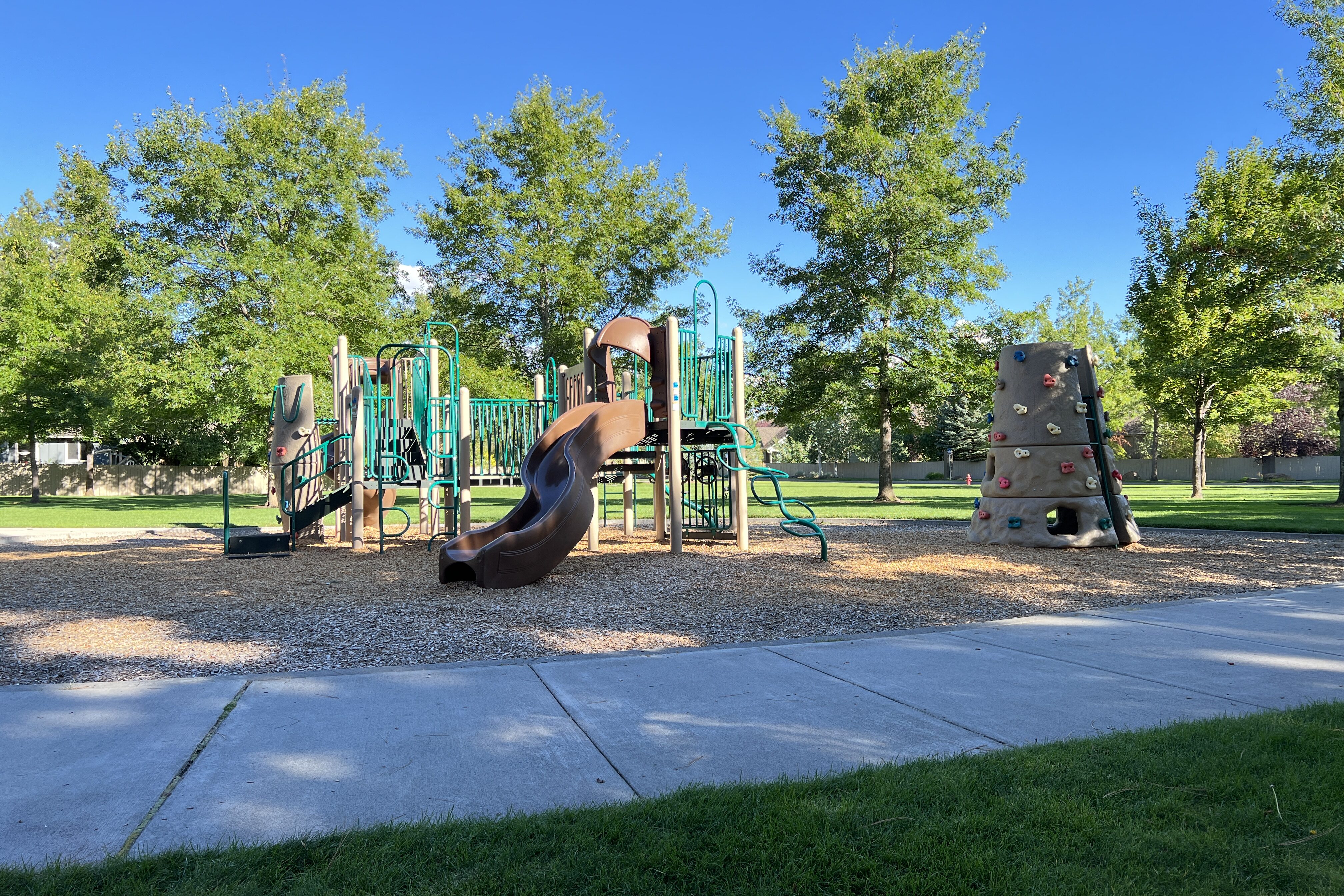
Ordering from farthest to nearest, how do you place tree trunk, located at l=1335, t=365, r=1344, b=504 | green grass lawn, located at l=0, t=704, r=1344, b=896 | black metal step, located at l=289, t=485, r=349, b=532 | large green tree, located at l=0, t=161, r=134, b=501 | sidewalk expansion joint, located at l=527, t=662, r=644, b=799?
large green tree, located at l=0, t=161, r=134, b=501 < tree trunk, located at l=1335, t=365, r=1344, b=504 < black metal step, located at l=289, t=485, r=349, b=532 < sidewalk expansion joint, located at l=527, t=662, r=644, b=799 < green grass lawn, located at l=0, t=704, r=1344, b=896

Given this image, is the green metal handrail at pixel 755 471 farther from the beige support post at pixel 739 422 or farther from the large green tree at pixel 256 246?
the large green tree at pixel 256 246

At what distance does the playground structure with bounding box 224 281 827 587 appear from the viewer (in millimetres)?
10938

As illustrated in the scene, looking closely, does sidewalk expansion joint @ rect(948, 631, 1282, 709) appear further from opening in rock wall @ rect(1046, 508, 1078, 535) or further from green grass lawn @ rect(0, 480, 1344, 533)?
green grass lawn @ rect(0, 480, 1344, 533)

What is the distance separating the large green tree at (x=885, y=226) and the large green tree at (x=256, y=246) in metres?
13.7

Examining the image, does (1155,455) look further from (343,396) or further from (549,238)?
(343,396)

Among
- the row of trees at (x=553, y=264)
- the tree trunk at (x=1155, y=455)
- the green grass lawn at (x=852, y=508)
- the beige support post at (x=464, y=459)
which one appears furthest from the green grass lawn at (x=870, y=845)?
the tree trunk at (x=1155, y=455)

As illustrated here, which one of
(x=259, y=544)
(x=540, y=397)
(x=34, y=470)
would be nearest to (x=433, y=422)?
(x=540, y=397)

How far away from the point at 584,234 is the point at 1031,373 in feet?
60.7

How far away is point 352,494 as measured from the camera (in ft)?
42.2

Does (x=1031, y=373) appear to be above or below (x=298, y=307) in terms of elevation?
below

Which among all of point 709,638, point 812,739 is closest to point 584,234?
point 709,638

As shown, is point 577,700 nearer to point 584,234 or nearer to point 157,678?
point 157,678

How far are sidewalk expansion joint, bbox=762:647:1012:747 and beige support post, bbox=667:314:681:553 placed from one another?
17.7ft

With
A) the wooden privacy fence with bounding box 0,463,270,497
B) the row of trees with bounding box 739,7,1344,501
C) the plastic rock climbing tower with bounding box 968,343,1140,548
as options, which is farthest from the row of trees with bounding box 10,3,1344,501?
the plastic rock climbing tower with bounding box 968,343,1140,548
